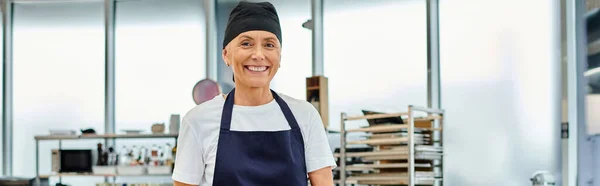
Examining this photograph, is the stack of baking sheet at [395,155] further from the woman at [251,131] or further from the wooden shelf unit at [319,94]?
the woman at [251,131]

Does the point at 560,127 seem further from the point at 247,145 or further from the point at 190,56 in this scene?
the point at 247,145

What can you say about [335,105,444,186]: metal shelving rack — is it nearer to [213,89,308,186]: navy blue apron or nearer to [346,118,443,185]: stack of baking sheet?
[346,118,443,185]: stack of baking sheet

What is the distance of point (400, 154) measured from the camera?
17.5 ft

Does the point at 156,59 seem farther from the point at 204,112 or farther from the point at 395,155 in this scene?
the point at 204,112

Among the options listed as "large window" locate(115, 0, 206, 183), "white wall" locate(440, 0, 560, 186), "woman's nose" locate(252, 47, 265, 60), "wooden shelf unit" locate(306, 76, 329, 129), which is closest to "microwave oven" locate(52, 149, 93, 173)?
"large window" locate(115, 0, 206, 183)

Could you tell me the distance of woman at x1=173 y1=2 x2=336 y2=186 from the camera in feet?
4.73

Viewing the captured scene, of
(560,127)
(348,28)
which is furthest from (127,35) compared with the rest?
(560,127)

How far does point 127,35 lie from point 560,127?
443cm

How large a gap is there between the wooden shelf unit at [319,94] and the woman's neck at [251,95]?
14.9 feet

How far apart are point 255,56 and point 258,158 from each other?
0.69 feet

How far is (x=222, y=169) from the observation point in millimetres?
1444

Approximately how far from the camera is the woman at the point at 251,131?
1.44m

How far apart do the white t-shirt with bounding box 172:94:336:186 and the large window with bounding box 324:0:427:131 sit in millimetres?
5064

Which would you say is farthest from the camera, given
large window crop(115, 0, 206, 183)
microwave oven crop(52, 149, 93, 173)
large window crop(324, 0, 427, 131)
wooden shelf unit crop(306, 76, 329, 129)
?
large window crop(115, 0, 206, 183)
